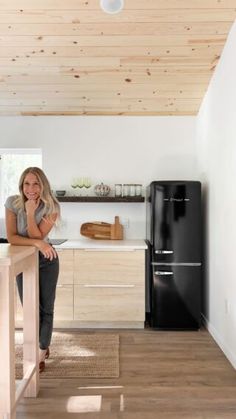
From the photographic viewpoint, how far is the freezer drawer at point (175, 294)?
4.02 meters

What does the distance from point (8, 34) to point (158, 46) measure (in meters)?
1.29

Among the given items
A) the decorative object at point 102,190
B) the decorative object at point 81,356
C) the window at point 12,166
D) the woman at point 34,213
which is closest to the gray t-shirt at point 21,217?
the woman at point 34,213

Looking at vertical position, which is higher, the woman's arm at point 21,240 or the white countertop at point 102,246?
the woman's arm at point 21,240

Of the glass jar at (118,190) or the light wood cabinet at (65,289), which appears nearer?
the light wood cabinet at (65,289)

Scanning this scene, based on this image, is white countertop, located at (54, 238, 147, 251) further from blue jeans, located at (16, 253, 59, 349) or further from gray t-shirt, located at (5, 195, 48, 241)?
gray t-shirt, located at (5, 195, 48, 241)

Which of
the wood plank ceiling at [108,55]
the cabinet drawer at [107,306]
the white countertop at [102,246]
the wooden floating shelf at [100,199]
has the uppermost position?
the wood plank ceiling at [108,55]

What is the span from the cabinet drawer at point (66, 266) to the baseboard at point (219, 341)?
1412 millimetres

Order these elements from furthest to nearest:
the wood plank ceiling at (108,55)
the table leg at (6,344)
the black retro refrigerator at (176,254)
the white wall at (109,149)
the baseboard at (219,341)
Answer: the white wall at (109,149), the black retro refrigerator at (176,254), the wood plank ceiling at (108,55), the baseboard at (219,341), the table leg at (6,344)

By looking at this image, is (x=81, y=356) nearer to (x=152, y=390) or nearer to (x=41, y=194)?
(x=152, y=390)

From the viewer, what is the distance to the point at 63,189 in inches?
187

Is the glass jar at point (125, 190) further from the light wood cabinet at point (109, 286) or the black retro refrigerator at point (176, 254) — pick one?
the light wood cabinet at point (109, 286)

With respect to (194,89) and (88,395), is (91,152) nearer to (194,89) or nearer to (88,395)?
(194,89)

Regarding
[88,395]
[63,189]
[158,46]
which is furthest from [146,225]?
[88,395]

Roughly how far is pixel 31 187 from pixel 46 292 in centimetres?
75
